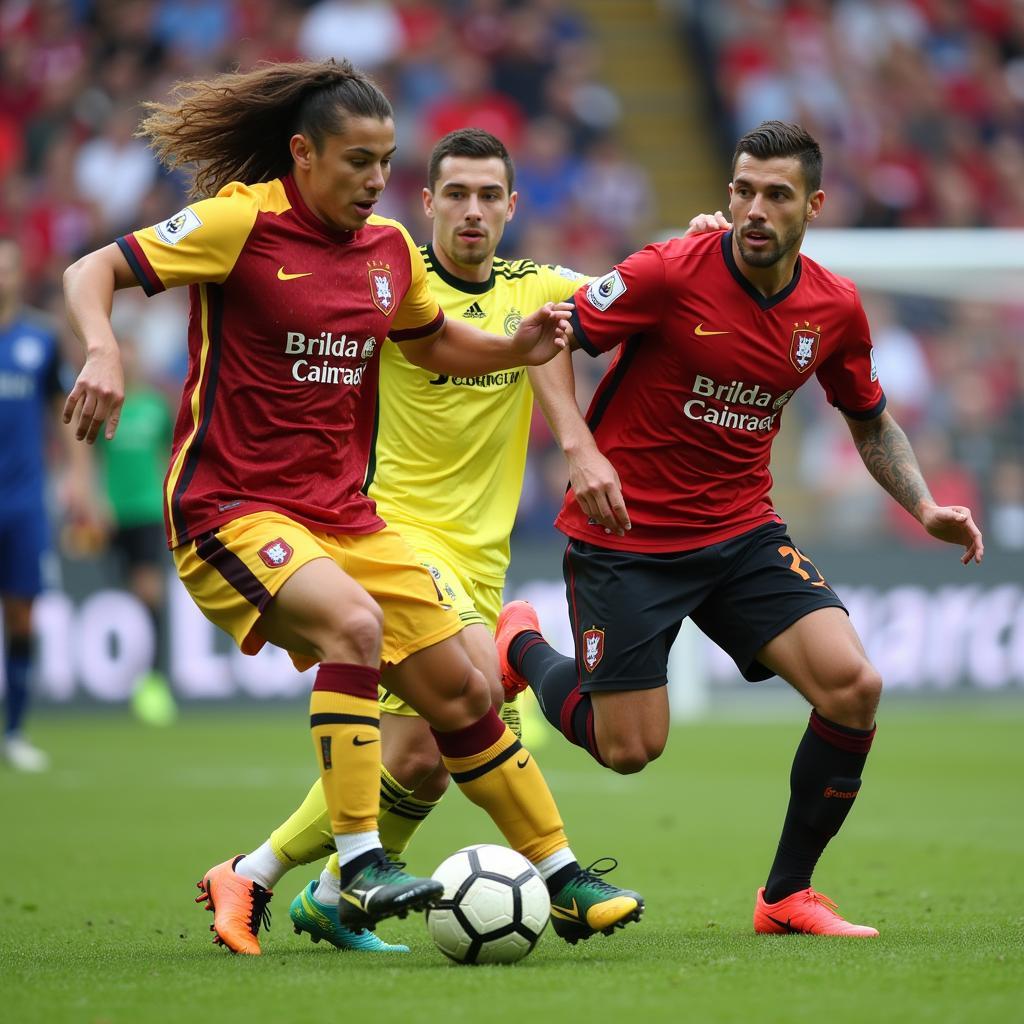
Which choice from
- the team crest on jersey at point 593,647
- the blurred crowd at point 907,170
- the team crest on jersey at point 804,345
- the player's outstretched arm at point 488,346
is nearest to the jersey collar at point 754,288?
the team crest on jersey at point 804,345

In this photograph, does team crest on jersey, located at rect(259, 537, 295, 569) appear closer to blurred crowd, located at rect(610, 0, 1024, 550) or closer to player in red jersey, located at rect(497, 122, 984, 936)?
player in red jersey, located at rect(497, 122, 984, 936)

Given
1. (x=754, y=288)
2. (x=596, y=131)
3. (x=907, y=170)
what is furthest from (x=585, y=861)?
(x=907, y=170)

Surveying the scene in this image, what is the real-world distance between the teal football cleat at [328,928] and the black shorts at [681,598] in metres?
1.14

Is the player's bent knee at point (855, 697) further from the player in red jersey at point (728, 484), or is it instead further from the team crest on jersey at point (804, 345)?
the team crest on jersey at point (804, 345)

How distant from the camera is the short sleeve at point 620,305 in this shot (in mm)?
5980

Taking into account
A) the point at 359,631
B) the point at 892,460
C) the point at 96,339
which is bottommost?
the point at 359,631

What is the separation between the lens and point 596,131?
20.0 meters

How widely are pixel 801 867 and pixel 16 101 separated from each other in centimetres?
1439

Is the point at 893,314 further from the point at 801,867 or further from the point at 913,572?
the point at 801,867

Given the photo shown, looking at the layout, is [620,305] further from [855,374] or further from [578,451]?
[855,374]

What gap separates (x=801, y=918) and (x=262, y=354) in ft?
8.20

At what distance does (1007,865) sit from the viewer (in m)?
7.62

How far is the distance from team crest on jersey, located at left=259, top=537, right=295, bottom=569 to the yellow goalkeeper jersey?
1.38 meters

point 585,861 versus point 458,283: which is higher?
point 458,283
